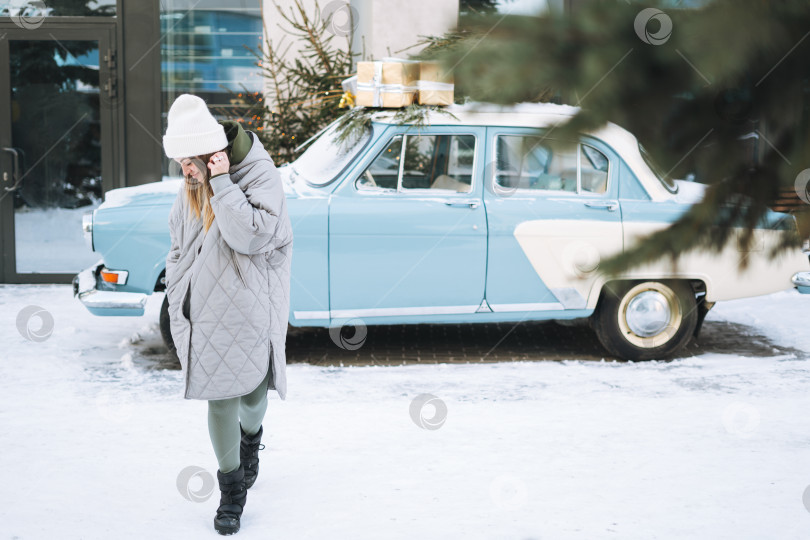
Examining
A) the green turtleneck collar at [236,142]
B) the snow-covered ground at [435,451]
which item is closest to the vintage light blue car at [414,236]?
the snow-covered ground at [435,451]

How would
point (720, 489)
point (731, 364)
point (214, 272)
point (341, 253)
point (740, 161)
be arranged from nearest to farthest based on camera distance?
point (740, 161) → point (214, 272) → point (720, 489) → point (341, 253) → point (731, 364)

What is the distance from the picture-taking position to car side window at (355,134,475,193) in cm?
629

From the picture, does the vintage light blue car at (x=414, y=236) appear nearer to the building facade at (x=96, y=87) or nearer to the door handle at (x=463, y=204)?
the door handle at (x=463, y=204)

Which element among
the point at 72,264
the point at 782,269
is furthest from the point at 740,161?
the point at 72,264

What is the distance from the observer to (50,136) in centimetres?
984

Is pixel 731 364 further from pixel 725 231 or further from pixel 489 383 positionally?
pixel 725 231

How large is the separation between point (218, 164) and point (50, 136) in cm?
709

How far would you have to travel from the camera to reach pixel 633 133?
117cm

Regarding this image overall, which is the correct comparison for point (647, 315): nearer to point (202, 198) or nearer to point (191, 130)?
point (202, 198)

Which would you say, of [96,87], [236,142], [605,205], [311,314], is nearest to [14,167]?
[96,87]

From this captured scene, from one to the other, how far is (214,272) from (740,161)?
2.71 m

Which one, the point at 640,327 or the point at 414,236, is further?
the point at 640,327

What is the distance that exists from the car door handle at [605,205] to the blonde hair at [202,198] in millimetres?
3383

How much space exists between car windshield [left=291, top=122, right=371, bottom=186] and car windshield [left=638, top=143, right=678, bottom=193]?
5009mm
